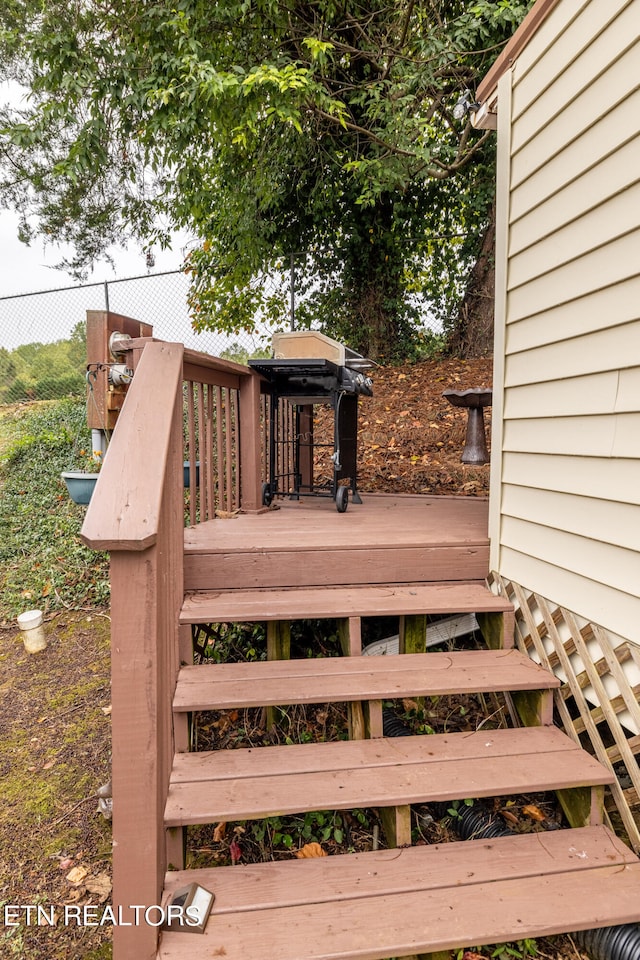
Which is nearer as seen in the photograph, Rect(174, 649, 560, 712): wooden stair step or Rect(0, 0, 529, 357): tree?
Rect(174, 649, 560, 712): wooden stair step

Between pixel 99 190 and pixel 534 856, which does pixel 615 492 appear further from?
pixel 99 190

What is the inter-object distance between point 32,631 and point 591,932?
2917 mm

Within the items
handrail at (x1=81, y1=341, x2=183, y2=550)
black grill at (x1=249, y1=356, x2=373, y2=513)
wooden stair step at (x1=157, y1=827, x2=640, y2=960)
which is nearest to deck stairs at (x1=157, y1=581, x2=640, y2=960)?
wooden stair step at (x1=157, y1=827, x2=640, y2=960)

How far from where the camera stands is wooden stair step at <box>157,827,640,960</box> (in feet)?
3.66

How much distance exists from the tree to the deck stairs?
310 centimetres

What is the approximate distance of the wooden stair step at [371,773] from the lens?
1343 millimetres

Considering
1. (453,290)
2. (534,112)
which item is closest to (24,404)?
(453,290)

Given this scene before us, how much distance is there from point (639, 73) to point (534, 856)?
6.93 ft

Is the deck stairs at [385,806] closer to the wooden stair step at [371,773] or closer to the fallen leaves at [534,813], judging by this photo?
the wooden stair step at [371,773]

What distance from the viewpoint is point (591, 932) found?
4.10 ft

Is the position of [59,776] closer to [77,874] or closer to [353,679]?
[77,874]

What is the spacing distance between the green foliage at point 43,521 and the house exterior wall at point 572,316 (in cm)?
291

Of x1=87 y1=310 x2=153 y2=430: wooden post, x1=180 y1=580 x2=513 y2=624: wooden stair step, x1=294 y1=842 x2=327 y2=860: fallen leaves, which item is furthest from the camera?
x1=87 y1=310 x2=153 y2=430: wooden post

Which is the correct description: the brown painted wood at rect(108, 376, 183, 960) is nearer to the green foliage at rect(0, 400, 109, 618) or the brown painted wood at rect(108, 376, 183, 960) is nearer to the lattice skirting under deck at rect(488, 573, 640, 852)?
the lattice skirting under deck at rect(488, 573, 640, 852)
